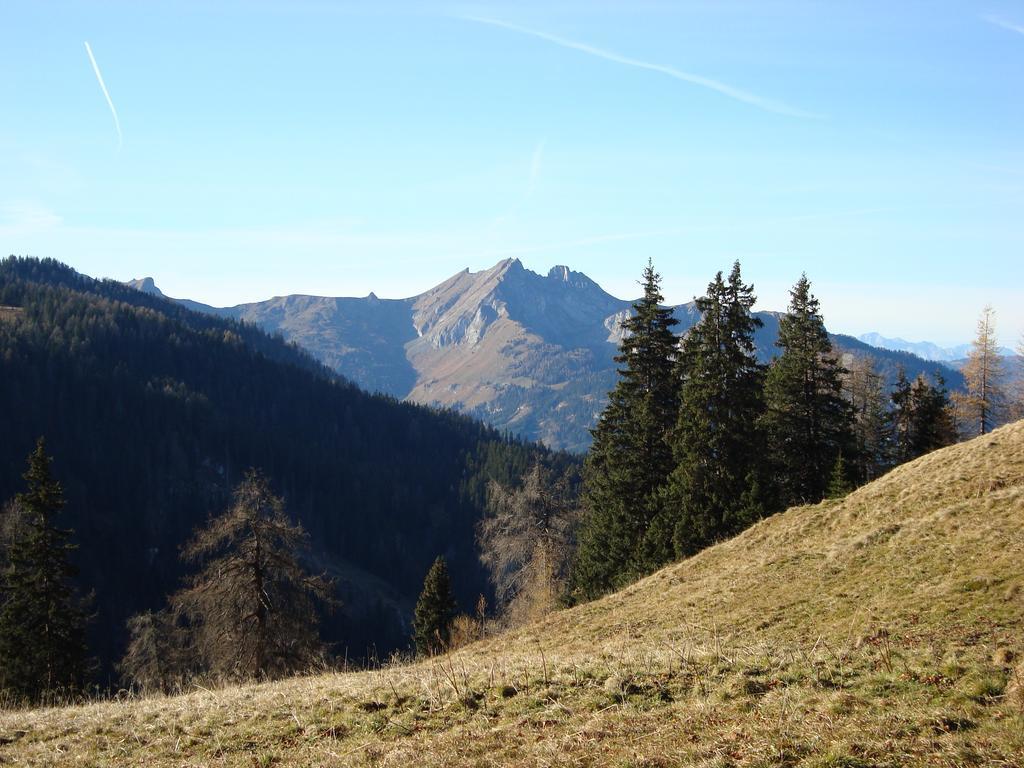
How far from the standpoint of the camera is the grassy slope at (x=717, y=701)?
7.45 metres

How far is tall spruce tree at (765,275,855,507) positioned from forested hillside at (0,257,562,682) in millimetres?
91449

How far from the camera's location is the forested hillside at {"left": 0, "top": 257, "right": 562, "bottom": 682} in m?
122

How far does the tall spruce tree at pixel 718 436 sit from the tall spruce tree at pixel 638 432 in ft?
6.48

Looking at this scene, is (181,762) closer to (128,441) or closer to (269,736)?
(269,736)

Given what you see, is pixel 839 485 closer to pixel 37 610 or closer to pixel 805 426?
pixel 805 426

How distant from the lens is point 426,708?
33.0ft

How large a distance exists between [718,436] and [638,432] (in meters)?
5.11

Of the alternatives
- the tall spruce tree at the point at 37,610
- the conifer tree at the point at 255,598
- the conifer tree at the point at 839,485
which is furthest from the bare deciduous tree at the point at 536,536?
the tall spruce tree at the point at 37,610

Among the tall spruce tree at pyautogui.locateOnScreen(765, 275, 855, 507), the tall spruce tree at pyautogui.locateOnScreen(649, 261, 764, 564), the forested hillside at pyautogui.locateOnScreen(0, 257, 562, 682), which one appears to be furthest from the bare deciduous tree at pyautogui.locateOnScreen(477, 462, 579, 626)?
the forested hillside at pyautogui.locateOnScreen(0, 257, 562, 682)

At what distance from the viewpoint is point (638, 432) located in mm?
34906

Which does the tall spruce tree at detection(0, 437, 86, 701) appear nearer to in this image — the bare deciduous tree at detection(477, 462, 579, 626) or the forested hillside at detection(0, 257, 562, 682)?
the bare deciduous tree at detection(477, 462, 579, 626)

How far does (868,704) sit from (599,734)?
3210 millimetres

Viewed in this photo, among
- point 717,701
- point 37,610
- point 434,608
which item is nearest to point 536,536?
point 434,608

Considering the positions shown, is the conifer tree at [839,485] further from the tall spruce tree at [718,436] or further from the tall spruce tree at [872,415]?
the tall spruce tree at [872,415]
